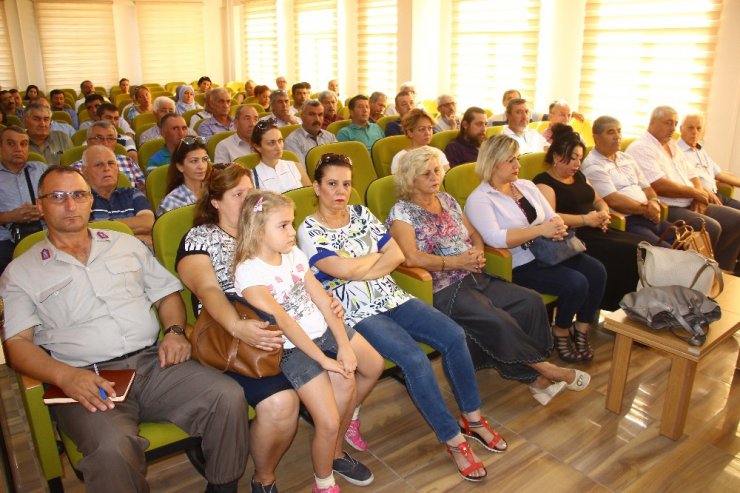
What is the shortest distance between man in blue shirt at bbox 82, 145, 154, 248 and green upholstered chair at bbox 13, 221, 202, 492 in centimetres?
128

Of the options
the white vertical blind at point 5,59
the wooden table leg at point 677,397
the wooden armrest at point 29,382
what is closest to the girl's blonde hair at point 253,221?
the wooden armrest at point 29,382

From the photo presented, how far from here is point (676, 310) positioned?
253cm

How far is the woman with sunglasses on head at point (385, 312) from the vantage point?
7.69 ft

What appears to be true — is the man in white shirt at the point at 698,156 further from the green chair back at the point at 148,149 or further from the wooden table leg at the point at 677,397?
the green chair back at the point at 148,149

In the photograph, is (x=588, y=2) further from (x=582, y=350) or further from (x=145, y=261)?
(x=145, y=261)

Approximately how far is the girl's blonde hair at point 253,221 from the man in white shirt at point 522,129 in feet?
11.2

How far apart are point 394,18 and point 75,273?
298 inches

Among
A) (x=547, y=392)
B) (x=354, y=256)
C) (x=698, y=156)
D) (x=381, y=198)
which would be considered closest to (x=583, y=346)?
(x=547, y=392)

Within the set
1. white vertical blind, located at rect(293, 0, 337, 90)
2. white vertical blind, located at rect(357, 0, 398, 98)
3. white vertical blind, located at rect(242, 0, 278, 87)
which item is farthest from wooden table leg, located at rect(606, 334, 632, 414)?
white vertical blind, located at rect(242, 0, 278, 87)

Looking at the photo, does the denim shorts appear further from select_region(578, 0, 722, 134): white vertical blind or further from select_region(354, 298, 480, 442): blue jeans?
select_region(578, 0, 722, 134): white vertical blind

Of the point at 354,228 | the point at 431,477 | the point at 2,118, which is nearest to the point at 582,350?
the point at 431,477

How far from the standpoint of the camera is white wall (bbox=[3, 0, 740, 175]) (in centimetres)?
528

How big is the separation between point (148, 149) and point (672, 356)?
3807mm

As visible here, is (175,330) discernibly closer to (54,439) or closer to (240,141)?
(54,439)
